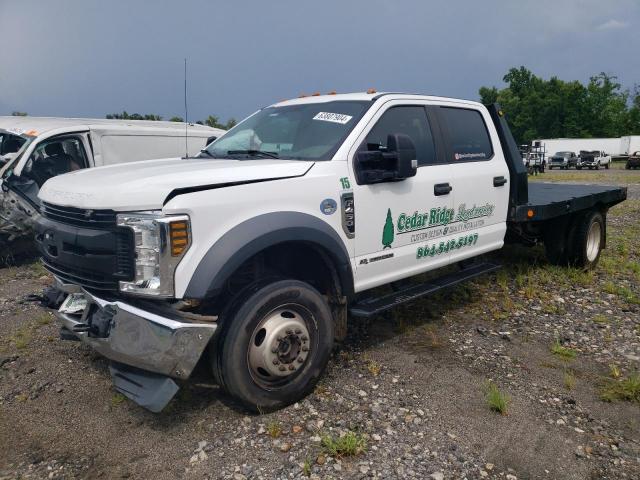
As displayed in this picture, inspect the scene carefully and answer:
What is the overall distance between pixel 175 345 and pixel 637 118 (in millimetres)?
74798

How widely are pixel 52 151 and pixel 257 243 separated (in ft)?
18.8

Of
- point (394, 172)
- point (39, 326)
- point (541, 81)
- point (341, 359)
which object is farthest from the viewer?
point (541, 81)

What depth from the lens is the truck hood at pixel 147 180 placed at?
9.25 ft

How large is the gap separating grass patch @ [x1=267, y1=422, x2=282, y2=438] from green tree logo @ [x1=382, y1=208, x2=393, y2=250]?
1.47 meters

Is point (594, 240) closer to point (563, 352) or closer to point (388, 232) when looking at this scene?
point (563, 352)

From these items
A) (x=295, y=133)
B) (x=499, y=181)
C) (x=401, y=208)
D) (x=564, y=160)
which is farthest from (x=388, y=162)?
(x=564, y=160)

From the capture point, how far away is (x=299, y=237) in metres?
3.20

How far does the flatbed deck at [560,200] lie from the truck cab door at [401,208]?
1.28m

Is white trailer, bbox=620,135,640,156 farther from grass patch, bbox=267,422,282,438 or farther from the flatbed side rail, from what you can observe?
grass patch, bbox=267,422,282,438

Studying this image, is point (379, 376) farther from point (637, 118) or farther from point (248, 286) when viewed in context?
point (637, 118)

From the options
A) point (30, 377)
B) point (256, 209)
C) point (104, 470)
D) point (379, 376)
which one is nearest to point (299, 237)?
point (256, 209)

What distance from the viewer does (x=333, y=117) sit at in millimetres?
3967

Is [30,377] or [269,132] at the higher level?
[269,132]

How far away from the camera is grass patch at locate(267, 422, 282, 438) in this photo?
304 cm
